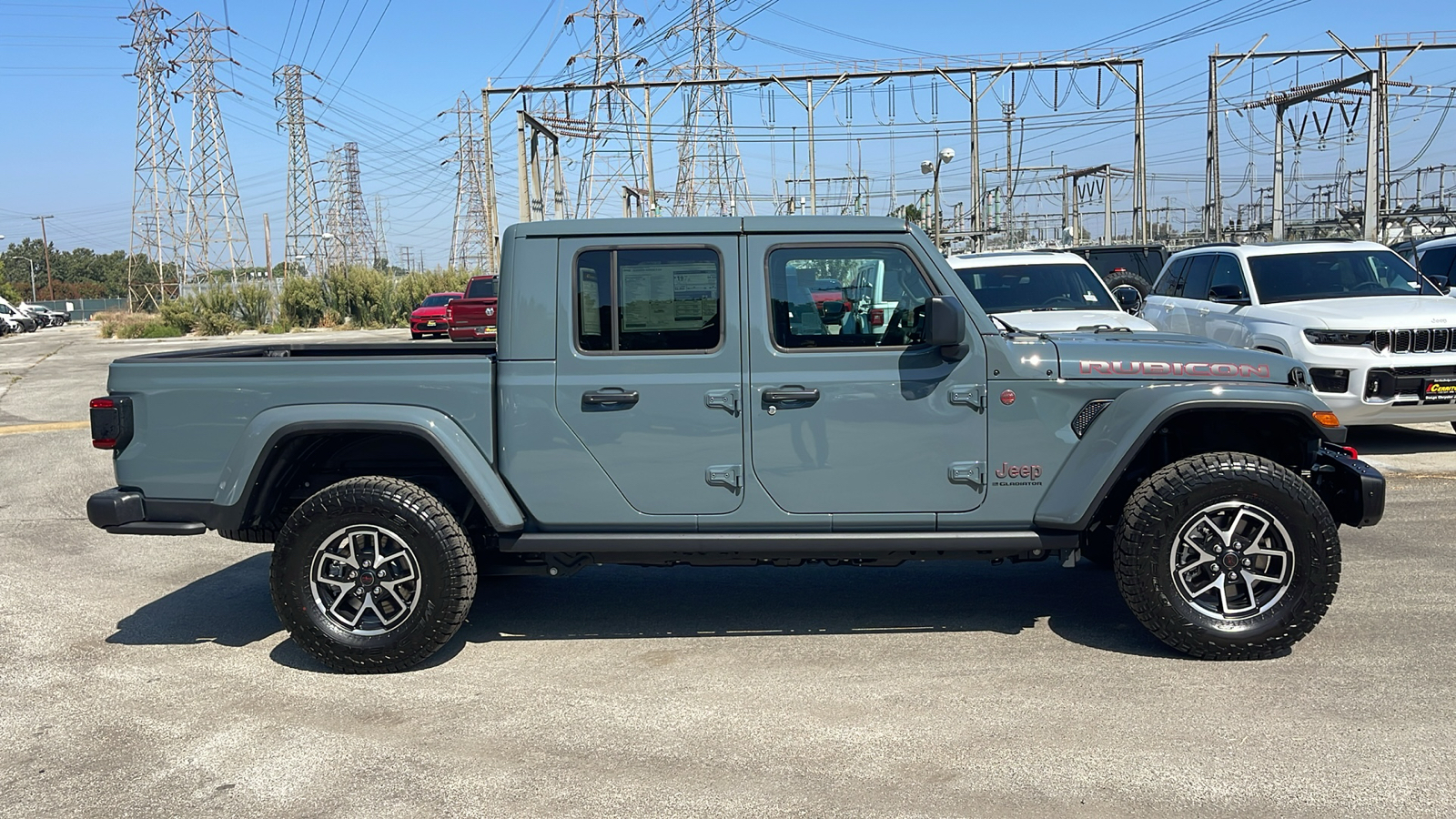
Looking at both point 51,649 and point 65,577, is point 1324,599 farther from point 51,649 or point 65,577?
point 65,577

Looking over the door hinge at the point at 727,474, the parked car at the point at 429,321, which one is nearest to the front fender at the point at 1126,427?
the door hinge at the point at 727,474

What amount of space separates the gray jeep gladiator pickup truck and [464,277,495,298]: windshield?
23.5 metres

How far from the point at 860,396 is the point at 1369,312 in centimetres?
676

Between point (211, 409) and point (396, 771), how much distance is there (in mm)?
2011

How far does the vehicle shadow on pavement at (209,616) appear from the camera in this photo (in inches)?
224

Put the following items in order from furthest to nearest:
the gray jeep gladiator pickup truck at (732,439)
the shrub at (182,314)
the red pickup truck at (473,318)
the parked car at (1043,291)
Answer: the shrub at (182,314), the red pickup truck at (473,318), the parked car at (1043,291), the gray jeep gladiator pickup truck at (732,439)

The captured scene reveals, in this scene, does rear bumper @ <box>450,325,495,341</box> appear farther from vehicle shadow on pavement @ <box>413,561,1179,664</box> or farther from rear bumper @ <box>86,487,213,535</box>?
rear bumper @ <box>86,487,213,535</box>

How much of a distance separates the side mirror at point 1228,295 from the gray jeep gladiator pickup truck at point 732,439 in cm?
599

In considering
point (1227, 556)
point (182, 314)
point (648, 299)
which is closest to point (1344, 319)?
point (1227, 556)

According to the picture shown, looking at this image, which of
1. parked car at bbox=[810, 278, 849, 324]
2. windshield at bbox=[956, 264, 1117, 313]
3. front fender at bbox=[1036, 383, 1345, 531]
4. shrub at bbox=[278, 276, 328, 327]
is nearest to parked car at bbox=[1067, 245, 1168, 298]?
windshield at bbox=[956, 264, 1117, 313]

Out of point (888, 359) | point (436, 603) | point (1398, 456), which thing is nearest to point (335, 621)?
point (436, 603)

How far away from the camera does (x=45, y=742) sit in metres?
4.38

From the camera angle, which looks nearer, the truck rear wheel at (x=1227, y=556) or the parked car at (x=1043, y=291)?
the truck rear wheel at (x=1227, y=556)

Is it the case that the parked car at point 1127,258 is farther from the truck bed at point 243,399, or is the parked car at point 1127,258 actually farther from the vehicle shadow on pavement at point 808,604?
the truck bed at point 243,399
